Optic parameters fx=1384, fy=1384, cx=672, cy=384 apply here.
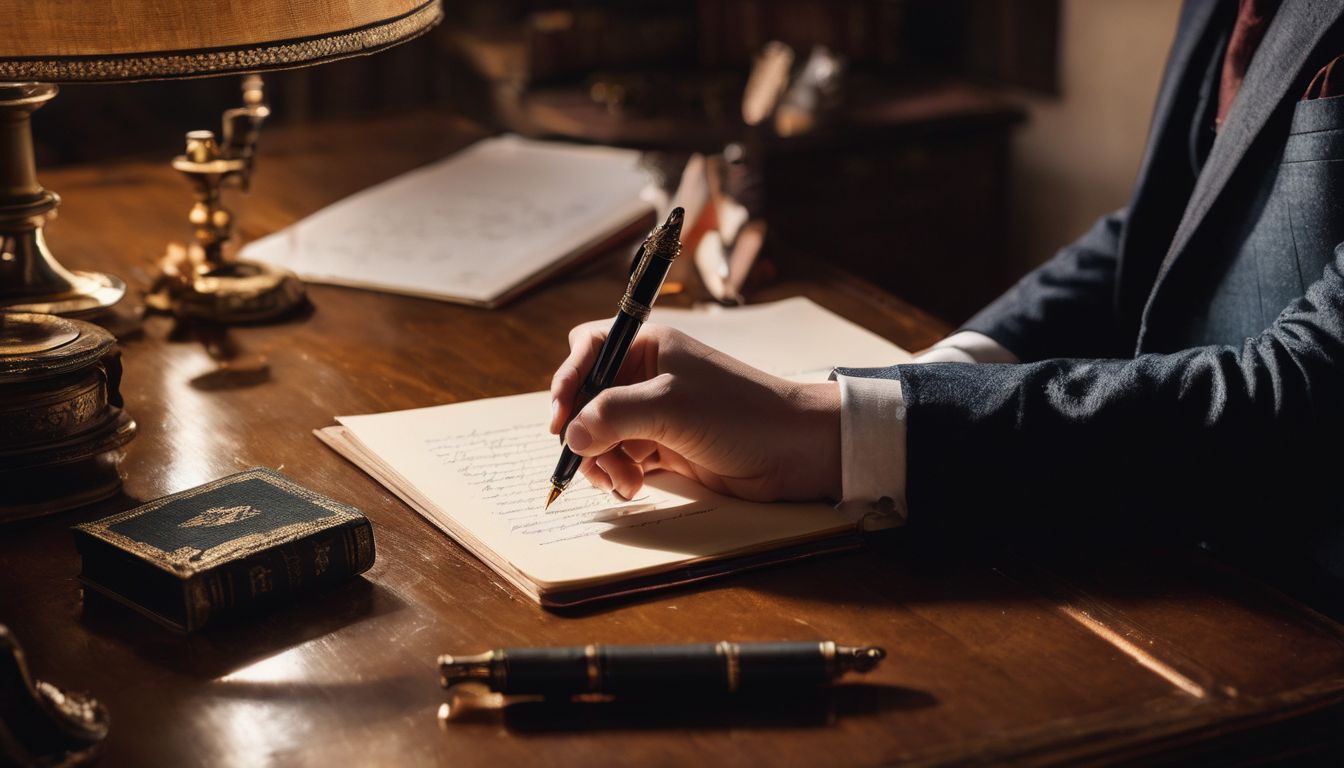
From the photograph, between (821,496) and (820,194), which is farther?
(820,194)

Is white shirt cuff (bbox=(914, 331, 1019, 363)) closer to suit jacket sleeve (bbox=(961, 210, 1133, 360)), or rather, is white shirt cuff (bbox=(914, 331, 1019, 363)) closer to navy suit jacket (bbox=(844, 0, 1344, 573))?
suit jacket sleeve (bbox=(961, 210, 1133, 360))

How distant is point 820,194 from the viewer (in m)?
2.62

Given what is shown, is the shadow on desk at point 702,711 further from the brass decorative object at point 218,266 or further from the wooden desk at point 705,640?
the brass decorative object at point 218,266

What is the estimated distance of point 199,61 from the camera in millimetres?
906

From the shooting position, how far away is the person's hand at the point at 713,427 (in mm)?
964

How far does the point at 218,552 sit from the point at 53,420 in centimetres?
23

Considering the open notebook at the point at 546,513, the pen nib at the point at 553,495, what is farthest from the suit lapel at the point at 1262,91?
the pen nib at the point at 553,495

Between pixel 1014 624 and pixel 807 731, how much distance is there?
0.62 ft

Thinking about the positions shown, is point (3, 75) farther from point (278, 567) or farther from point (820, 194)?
point (820, 194)

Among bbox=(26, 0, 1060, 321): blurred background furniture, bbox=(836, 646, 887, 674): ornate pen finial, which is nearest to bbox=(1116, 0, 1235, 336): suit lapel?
bbox=(836, 646, 887, 674): ornate pen finial

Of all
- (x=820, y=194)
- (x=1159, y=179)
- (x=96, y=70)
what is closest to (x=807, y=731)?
(x=96, y=70)

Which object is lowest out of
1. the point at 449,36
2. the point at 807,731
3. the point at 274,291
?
the point at 807,731

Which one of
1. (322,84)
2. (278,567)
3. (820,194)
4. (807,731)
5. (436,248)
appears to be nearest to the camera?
(807,731)

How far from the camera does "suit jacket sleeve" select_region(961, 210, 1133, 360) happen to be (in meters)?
1.37
